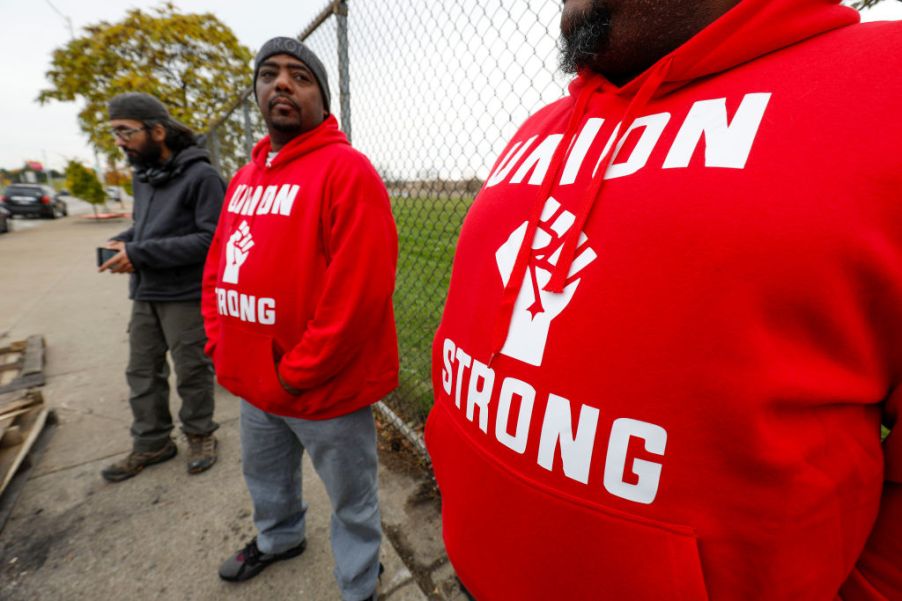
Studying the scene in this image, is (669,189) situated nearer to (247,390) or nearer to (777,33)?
(777,33)

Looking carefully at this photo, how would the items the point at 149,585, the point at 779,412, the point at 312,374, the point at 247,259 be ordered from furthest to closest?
the point at 149,585
the point at 247,259
the point at 312,374
the point at 779,412

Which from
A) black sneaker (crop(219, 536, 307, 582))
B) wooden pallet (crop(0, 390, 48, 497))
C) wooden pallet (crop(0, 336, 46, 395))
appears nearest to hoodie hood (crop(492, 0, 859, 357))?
black sneaker (crop(219, 536, 307, 582))

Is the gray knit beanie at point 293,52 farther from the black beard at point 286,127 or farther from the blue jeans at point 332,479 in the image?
the blue jeans at point 332,479

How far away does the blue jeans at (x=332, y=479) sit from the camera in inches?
66.9

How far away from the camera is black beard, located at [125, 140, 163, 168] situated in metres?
2.56

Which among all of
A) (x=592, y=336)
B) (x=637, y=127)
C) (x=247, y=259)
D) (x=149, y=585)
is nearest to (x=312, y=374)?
(x=247, y=259)

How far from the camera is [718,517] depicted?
0.57 metres

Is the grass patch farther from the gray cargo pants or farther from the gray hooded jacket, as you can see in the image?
the gray cargo pants

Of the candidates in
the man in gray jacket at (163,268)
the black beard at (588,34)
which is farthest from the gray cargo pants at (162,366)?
the black beard at (588,34)

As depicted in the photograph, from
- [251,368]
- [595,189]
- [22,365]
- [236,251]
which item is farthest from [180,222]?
[22,365]

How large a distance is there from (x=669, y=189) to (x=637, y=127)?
149 mm

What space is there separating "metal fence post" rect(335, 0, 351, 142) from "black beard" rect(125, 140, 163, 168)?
112 cm

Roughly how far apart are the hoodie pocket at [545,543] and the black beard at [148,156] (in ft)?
8.79

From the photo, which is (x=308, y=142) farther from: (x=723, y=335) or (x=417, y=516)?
(x=417, y=516)
